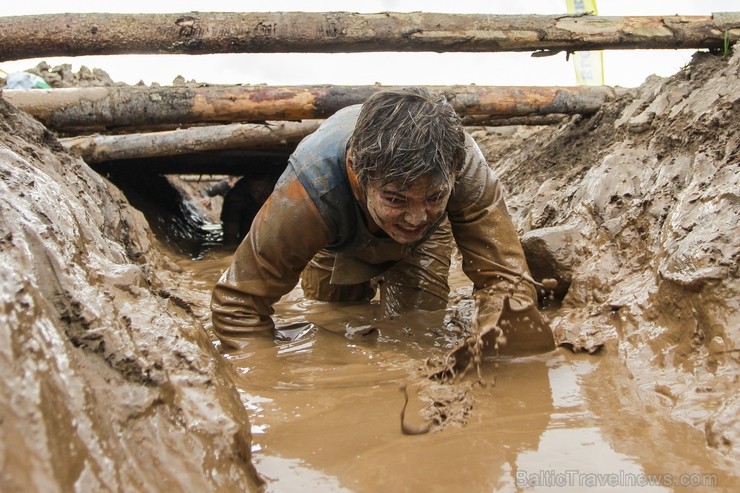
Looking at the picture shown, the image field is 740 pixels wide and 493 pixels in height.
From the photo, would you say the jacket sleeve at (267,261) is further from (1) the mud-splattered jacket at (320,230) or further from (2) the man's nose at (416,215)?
(2) the man's nose at (416,215)

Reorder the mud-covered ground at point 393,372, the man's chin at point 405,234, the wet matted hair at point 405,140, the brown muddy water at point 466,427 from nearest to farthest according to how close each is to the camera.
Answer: the mud-covered ground at point 393,372, the brown muddy water at point 466,427, the wet matted hair at point 405,140, the man's chin at point 405,234

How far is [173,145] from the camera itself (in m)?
6.11

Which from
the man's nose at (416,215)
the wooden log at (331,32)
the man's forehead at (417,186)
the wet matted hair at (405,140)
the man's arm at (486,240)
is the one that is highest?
the wooden log at (331,32)

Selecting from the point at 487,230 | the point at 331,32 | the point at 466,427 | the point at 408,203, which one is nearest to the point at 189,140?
the point at 331,32

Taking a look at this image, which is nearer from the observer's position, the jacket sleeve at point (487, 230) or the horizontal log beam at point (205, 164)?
the jacket sleeve at point (487, 230)

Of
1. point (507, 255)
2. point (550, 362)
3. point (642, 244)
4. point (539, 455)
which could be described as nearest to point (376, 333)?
point (507, 255)

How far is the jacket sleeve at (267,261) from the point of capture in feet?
9.43

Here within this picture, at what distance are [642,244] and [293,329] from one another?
1650mm

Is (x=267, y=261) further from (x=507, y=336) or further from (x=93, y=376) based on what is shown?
(x=93, y=376)

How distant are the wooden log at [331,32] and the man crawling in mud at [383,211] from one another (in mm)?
1474

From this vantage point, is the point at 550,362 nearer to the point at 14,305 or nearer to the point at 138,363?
the point at 138,363

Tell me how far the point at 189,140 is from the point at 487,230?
380 cm

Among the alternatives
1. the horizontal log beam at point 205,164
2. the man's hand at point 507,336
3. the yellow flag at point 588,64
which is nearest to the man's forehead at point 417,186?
the man's hand at point 507,336

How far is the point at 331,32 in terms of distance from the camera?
14.8 feet
